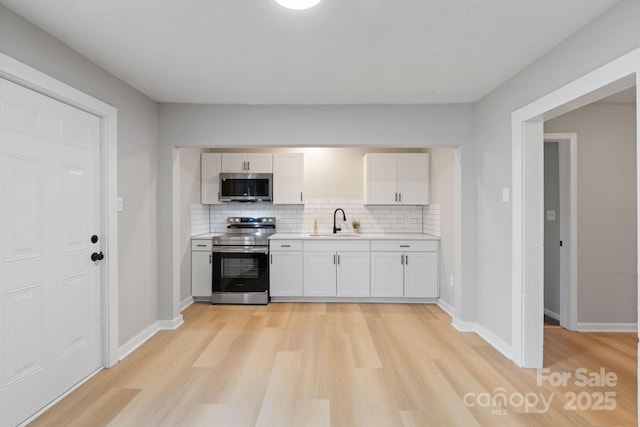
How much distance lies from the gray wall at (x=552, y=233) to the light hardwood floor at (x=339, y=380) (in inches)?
24.5

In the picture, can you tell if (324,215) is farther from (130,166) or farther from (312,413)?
(312,413)

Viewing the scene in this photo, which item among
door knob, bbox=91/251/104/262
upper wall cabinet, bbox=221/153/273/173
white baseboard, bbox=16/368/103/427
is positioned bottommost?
white baseboard, bbox=16/368/103/427

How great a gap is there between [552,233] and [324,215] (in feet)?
9.55

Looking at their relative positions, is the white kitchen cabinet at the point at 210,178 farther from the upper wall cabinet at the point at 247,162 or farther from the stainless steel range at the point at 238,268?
the stainless steel range at the point at 238,268

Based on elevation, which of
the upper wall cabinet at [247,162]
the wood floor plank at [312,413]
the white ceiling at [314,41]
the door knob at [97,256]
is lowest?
the wood floor plank at [312,413]

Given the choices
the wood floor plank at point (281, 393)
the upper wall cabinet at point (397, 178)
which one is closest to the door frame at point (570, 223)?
the upper wall cabinet at point (397, 178)

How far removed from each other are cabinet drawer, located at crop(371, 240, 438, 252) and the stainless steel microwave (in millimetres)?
1673

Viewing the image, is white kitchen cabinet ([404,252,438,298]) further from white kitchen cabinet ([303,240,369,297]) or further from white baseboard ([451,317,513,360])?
white baseboard ([451,317,513,360])

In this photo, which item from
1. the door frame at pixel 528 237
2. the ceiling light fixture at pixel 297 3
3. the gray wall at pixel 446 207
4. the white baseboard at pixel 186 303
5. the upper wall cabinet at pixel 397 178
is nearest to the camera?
the ceiling light fixture at pixel 297 3

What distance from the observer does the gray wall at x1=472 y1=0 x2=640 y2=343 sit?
185cm

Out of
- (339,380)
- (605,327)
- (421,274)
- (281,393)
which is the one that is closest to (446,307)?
(421,274)

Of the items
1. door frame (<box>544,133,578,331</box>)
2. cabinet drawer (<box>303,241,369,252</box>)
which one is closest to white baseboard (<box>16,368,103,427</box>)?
cabinet drawer (<box>303,241,369,252</box>)

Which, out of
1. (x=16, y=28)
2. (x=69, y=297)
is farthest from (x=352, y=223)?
(x=16, y=28)

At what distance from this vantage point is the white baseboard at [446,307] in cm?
395
